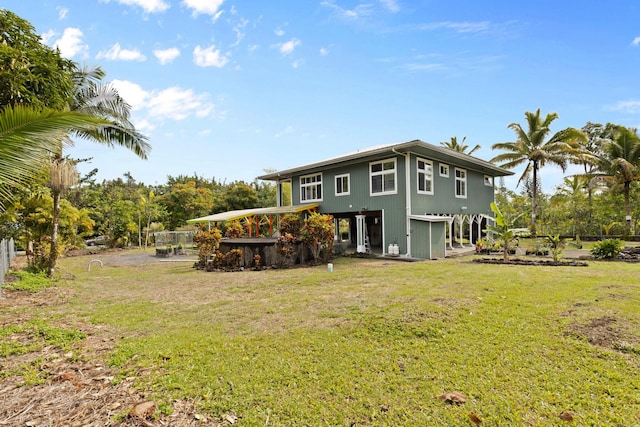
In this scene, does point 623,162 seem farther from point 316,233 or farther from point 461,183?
point 316,233

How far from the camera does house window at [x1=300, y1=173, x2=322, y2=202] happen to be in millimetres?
18812

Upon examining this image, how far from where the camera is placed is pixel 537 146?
22.7 metres

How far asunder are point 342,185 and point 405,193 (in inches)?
156

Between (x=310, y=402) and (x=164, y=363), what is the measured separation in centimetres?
191

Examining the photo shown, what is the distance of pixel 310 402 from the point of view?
2.87 m

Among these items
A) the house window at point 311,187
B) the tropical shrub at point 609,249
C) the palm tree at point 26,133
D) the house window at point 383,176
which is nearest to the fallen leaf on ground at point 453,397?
the palm tree at point 26,133

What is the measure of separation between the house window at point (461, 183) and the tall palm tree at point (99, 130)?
16.0 metres

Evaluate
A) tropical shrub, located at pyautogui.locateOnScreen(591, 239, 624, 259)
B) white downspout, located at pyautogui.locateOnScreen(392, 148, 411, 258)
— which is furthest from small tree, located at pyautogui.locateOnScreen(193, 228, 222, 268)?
tropical shrub, located at pyautogui.locateOnScreen(591, 239, 624, 259)

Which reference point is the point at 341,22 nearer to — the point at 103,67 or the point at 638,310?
the point at 103,67

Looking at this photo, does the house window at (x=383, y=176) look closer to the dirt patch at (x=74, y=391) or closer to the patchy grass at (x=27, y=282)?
the dirt patch at (x=74, y=391)

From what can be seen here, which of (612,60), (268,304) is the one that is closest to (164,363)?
(268,304)

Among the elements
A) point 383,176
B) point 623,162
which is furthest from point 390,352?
point 623,162

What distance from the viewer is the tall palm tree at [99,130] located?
1017 cm

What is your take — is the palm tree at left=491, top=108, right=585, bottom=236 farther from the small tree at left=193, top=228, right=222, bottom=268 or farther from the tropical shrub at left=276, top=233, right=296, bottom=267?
the small tree at left=193, top=228, right=222, bottom=268
